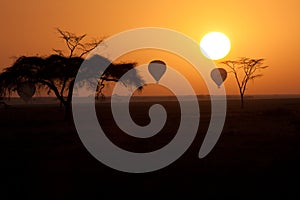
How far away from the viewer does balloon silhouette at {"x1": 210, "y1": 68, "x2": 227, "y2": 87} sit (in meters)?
90.0

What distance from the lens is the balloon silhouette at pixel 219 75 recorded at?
90000 millimetres

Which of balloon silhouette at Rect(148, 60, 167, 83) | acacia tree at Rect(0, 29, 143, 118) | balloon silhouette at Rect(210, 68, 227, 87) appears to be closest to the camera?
acacia tree at Rect(0, 29, 143, 118)

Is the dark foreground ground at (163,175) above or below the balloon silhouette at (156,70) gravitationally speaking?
above

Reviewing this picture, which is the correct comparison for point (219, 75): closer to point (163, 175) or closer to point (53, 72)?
point (53, 72)

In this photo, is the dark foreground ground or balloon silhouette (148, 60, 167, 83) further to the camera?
balloon silhouette (148, 60, 167, 83)

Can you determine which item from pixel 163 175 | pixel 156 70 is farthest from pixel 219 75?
pixel 163 175

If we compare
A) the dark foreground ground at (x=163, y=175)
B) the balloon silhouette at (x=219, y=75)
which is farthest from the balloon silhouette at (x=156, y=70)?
the dark foreground ground at (x=163, y=175)

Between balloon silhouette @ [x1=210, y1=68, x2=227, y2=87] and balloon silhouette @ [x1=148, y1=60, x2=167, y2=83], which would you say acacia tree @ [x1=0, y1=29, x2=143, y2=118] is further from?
balloon silhouette @ [x1=210, y1=68, x2=227, y2=87]

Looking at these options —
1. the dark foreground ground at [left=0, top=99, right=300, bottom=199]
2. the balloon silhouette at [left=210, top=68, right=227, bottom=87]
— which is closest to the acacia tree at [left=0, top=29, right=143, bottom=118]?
the dark foreground ground at [left=0, top=99, right=300, bottom=199]

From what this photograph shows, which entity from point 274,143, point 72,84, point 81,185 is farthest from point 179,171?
point 72,84

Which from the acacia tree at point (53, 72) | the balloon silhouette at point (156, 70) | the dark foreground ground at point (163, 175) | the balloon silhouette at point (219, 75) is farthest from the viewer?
the balloon silhouette at point (219, 75)

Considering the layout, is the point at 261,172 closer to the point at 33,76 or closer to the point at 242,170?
the point at 242,170

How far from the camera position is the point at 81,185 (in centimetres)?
1070

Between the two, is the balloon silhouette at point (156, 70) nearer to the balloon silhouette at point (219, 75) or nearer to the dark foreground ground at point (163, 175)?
the balloon silhouette at point (219, 75)
